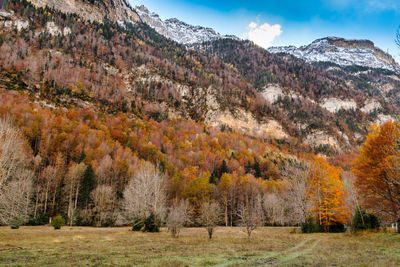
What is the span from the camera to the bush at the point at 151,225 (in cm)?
2870

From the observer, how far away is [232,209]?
54.4 meters

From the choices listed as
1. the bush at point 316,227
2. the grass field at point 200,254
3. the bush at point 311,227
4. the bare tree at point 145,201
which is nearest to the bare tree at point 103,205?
the bare tree at point 145,201

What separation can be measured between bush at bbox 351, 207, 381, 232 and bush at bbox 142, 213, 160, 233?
22.8 metres

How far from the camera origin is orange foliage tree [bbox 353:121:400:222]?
19.4m

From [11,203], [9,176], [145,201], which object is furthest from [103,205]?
[145,201]

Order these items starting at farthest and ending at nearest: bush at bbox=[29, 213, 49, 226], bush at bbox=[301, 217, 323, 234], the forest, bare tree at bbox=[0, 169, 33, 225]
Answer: bush at bbox=[29, 213, 49, 226], bush at bbox=[301, 217, 323, 234], the forest, bare tree at bbox=[0, 169, 33, 225]

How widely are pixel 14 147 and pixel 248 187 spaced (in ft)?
166

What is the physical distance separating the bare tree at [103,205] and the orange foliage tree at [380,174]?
3933cm

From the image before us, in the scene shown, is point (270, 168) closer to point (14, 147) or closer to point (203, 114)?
point (203, 114)

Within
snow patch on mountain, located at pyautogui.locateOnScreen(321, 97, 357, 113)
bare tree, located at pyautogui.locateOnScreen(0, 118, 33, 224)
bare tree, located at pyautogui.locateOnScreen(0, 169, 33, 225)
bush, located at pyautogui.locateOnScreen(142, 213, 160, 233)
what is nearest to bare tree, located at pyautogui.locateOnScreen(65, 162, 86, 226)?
bare tree, located at pyautogui.locateOnScreen(0, 118, 33, 224)

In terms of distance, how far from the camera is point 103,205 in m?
44.0

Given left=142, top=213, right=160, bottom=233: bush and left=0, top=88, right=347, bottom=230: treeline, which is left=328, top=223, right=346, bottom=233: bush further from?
left=142, top=213, right=160, bottom=233: bush

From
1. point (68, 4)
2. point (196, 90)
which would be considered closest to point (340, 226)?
point (196, 90)

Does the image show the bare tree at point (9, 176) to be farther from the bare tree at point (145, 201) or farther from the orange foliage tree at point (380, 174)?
the orange foliage tree at point (380, 174)
